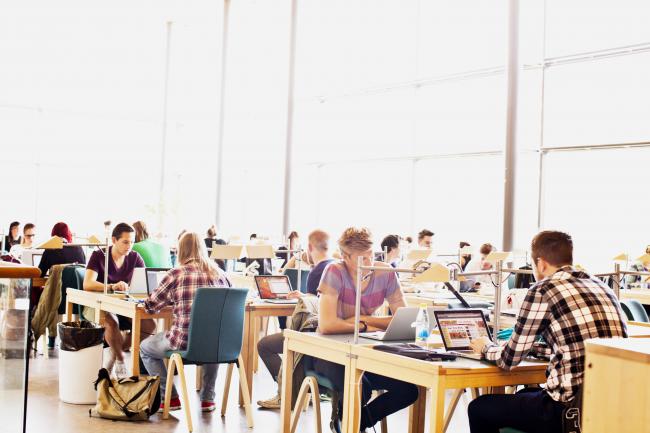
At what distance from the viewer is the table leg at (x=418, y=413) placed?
4.17m

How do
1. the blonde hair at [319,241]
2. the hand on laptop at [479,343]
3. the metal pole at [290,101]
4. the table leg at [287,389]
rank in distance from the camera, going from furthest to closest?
the metal pole at [290,101], the blonde hair at [319,241], the table leg at [287,389], the hand on laptop at [479,343]

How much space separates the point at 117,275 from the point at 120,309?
83 cm

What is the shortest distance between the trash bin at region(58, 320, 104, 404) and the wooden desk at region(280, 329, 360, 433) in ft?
4.96

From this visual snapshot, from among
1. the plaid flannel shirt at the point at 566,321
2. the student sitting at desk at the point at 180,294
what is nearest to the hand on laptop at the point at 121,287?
the student sitting at desk at the point at 180,294

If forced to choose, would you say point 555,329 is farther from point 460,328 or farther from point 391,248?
point 391,248

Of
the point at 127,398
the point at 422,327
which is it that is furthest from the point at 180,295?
the point at 422,327

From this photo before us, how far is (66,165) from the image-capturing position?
13930 millimetres

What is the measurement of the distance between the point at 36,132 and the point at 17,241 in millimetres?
3760

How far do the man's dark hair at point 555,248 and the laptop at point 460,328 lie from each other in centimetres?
52

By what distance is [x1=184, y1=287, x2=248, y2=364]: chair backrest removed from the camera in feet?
14.9

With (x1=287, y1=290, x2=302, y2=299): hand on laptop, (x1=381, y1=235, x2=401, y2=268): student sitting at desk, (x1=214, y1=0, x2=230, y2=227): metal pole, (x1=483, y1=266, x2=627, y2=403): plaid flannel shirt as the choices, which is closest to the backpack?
(x1=287, y1=290, x2=302, y2=299): hand on laptop

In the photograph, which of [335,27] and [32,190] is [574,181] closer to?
[335,27]

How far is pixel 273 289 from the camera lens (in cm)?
573

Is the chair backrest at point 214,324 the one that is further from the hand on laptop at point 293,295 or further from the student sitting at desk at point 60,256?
the student sitting at desk at point 60,256
